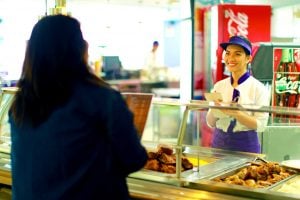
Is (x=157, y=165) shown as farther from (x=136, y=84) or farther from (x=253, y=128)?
(x=136, y=84)

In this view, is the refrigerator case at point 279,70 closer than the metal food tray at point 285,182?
No

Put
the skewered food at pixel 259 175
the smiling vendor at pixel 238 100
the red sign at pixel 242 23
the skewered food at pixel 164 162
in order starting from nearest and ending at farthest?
the skewered food at pixel 259 175 < the skewered food at pixel 164 162 < the smiling vendor at pixel 238 100 < the red sign at pixel 242 23

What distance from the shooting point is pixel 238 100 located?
2.82 m

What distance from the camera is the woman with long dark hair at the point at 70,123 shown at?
1384 millimetres

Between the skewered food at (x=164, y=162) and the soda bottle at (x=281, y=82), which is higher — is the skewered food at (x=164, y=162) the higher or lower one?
the lower one

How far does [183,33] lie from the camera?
7789mm

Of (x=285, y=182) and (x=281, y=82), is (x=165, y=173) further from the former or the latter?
(x=281, y=82)

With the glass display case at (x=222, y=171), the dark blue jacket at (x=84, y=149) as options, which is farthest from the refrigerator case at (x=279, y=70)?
the dark blue jacket at (x=84, y=149)

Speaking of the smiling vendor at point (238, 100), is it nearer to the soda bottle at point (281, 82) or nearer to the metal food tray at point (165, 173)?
the metal food tray at point (165, 173)

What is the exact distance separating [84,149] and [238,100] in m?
1.63

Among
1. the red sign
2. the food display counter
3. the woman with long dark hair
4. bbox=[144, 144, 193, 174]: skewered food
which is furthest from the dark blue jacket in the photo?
the red sign

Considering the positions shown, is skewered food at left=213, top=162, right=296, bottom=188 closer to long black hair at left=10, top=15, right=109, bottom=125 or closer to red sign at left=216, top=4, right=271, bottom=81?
long black hair at left=10, top=15, right=109, bottom=125

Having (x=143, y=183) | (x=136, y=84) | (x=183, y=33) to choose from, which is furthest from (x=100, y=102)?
(x=183, y=33)

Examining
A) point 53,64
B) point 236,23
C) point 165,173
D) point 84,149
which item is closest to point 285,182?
point 165,173
